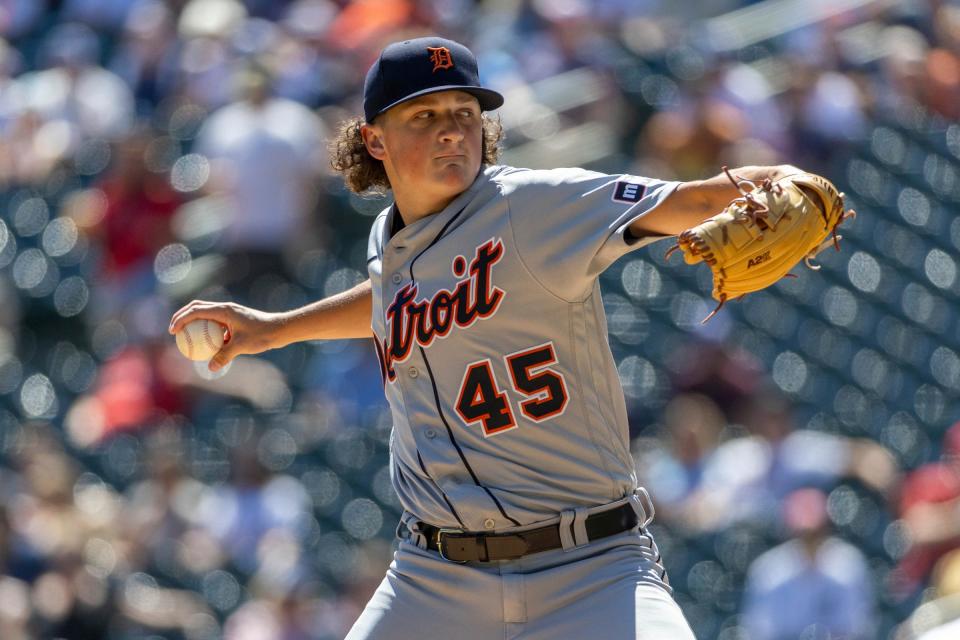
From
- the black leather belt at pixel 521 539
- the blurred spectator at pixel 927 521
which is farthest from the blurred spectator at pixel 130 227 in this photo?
the black leather belt at pixel 521 539

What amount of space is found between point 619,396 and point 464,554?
44 cm

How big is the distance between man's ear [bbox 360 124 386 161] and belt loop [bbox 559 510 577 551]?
90 cm

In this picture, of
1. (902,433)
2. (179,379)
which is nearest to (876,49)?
(902,433)

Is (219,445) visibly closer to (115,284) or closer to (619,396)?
(115,284)

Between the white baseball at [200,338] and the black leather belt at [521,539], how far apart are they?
789 millimetres

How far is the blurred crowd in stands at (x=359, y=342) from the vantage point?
647 centimetres

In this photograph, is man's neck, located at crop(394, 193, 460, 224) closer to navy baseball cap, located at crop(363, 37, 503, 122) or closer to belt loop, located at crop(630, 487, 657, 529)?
navy baseball cap, located at crop(363, 37, 503, 122)

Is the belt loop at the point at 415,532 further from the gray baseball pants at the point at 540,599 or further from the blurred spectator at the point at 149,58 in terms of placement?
the blurred spectator at the point at 149,58

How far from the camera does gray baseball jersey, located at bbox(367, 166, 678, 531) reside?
2.98 metres

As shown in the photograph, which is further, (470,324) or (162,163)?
(162,163)

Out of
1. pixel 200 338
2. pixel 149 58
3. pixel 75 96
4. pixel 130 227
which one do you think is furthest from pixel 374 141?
pixel 149 58

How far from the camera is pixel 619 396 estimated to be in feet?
10.3

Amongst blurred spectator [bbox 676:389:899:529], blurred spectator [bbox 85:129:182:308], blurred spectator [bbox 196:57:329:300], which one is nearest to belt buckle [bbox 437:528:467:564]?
blurred spectator [bbox 676:389:899:529]

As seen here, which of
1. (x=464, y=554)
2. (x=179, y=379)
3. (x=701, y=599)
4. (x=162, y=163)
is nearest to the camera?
(x=464, y=554)
